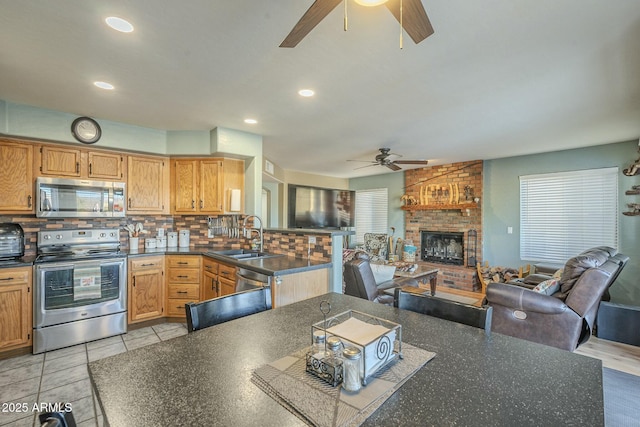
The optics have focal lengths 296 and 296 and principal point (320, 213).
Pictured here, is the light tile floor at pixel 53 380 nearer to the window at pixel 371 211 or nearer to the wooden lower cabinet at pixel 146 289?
the wooden lower cabinet at pixel 146 289

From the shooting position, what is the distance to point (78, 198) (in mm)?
3350

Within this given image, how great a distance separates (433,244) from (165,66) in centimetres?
579

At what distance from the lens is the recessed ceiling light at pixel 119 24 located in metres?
1.69

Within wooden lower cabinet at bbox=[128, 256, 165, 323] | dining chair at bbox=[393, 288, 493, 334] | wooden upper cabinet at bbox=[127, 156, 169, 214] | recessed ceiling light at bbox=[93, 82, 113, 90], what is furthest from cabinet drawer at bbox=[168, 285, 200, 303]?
dining chair at bbox=[393, 288, 493, 334]

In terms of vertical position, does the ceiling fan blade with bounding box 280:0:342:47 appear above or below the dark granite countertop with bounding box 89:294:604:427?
above

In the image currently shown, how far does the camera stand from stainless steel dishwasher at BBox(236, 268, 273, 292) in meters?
2.59

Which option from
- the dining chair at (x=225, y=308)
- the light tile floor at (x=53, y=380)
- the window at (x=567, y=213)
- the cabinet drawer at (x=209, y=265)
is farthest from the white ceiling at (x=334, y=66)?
the light tile floor at (x=53, y=380)

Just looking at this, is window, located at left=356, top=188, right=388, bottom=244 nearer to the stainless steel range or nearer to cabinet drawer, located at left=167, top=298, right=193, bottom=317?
cabinet drawer, located at left=167, top=298, right=193, bottom=317

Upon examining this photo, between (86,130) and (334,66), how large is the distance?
294cm

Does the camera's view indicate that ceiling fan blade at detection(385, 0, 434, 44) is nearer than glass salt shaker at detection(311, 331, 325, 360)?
No

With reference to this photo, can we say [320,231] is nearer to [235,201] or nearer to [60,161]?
[235,201]

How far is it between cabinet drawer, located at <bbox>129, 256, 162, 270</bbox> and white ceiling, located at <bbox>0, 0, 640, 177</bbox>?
1.63m

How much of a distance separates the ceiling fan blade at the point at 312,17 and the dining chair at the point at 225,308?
4.21ft

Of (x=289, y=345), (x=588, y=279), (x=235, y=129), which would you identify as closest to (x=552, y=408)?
(x=289, y=345)
